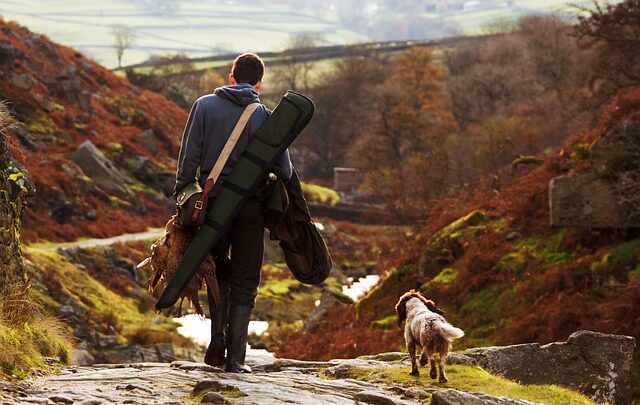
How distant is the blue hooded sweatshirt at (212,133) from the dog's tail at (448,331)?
7.32ft

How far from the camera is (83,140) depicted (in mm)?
51406

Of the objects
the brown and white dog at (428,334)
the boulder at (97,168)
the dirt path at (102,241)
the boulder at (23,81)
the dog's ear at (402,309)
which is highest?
the boulder at (23,81)

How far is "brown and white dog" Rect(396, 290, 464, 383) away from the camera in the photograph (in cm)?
955

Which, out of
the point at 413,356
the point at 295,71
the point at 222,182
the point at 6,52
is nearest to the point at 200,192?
the point at 222,182

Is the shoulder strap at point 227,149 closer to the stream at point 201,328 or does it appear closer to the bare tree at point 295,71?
the stream at point 201,328

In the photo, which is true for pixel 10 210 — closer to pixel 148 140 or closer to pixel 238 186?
pixel 238 186

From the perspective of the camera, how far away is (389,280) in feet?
84.3

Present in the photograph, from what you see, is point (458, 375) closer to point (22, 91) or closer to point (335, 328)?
point (335, 328)

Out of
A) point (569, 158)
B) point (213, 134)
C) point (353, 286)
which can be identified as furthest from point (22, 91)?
point (213, 134)

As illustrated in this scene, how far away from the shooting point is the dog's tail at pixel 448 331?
942 centimetres

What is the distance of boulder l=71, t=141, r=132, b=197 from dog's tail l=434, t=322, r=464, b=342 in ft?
129

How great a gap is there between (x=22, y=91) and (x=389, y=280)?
3063 centimetres

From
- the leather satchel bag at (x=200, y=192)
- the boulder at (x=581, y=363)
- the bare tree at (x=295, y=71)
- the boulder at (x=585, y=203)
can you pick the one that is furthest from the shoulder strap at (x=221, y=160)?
the bare tree at (x=295, y=71)

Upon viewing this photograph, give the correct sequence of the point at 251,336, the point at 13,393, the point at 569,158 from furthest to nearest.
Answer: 1. the point at 251,336
2. the point at 569,158
3. the point at 13,393
